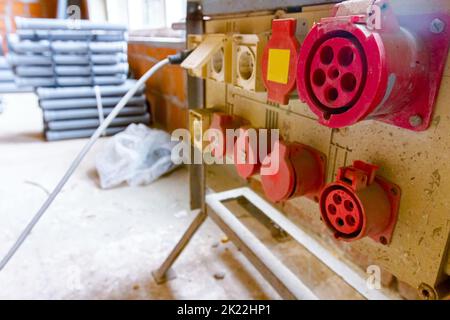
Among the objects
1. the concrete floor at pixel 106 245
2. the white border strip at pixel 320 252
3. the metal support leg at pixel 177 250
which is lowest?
the concrete floor at pixel 106 245

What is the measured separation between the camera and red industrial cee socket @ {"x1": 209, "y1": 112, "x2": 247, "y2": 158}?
726 mm

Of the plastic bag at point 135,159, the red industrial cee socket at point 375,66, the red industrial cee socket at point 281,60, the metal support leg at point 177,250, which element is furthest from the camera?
the plastic bag at point 135,159

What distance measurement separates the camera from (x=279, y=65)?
20.4 inches

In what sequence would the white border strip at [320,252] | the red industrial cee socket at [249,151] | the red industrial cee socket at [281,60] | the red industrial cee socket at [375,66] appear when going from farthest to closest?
1. the white border strip at [320,252]
2. the red industrial cee socket at [249,151]
3. the red industrial cee socket at [281,60]
4. the red industrial cee socket at [375,66]

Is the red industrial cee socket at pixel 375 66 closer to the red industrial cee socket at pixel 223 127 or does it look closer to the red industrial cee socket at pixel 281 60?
the red industrial cee socket at pixel 281 60

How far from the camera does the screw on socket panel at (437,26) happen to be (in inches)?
13.9

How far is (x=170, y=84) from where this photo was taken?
271cm

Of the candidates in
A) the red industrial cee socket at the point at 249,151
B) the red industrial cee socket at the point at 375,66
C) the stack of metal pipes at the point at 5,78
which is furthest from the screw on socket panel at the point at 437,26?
the stack of metal pipes at the point at 5,78

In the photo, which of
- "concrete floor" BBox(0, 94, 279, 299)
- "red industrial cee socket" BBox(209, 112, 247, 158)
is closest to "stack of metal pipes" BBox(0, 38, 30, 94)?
"concrete floor" BBox(0, 94, 279, 299)

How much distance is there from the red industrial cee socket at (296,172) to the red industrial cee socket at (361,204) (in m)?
0.07

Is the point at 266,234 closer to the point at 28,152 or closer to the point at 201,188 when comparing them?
the point at 201,188

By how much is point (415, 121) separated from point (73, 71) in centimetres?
294

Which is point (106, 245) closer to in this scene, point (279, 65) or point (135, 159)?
point (135, 159)

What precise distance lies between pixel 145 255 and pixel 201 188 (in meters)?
0.48
